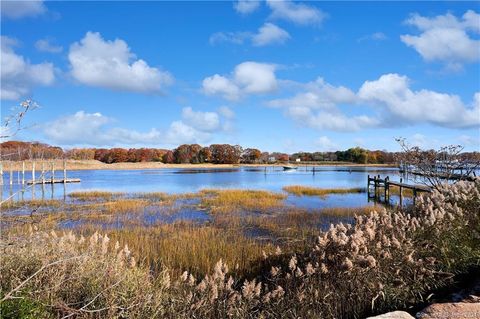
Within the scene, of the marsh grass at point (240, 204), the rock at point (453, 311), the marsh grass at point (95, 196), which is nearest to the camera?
the rock at point (453, 311)

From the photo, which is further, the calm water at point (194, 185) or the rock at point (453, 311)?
the calm water at point (194, 185)

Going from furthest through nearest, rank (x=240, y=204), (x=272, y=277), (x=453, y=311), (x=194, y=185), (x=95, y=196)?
(x=194, y=185) → (x=95, y=196) → (x=240, y=204) → (x=272, y=277) → (x=453, y=311)

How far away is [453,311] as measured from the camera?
437 cm

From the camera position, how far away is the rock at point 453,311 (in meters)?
4.30

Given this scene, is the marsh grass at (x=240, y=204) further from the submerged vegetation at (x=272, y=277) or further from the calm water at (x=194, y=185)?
the submerged vegetation at (x=272, y=277)

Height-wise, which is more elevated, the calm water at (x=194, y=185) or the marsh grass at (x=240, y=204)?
the marsh grass at (x=240, y=204)

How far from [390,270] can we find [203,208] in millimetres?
18146

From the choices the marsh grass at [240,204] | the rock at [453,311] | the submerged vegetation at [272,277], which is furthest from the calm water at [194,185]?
the rock at [453,311]

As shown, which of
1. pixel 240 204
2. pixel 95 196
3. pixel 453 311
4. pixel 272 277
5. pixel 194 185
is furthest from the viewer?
pixel 194 185

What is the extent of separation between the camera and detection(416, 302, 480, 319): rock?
4.30 meters

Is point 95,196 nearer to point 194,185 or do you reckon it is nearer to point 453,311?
point 194,185

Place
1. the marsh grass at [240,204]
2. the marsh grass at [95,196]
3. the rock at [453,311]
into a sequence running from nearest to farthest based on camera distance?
the rock at [453,311]
the marsh grass at [240,204]
the marsh grass at [95,196]

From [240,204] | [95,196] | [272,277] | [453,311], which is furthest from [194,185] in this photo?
[453,311]

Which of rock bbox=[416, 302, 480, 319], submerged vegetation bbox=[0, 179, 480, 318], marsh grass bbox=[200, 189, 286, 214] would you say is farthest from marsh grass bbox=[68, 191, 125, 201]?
rock bbox=[416, 302, 480, 319]
